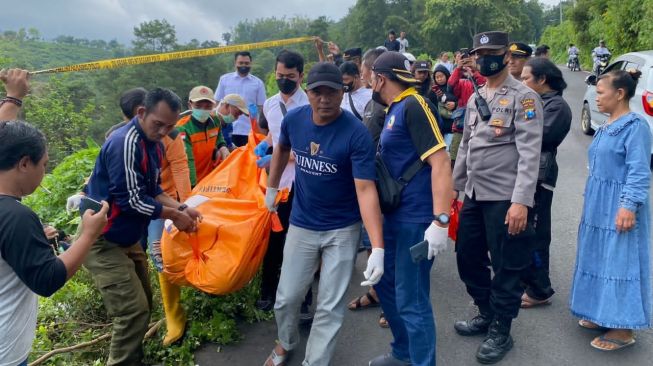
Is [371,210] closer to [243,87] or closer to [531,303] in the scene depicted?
[531,303]

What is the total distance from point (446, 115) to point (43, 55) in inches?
3175

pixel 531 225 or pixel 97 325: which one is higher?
pixel 531 225

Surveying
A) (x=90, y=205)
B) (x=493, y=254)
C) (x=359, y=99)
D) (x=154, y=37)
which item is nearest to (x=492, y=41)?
(x=493, y=254)

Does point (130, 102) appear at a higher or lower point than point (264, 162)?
higher

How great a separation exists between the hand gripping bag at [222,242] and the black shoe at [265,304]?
705 mm

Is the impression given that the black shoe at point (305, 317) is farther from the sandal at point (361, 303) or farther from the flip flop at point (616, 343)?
the flip flop at point (616, 343)

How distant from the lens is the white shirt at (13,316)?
2021 millimetres

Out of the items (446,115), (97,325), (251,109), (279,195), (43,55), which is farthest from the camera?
(43,55)

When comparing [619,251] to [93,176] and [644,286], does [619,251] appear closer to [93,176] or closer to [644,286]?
[644,286]

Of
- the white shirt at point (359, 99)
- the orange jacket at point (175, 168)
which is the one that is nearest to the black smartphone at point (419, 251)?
the orange jacket at point (175, 168)

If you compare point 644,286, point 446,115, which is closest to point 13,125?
point 644,286

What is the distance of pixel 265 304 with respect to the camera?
401 cm

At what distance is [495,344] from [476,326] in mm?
301

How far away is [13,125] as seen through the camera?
205cm
